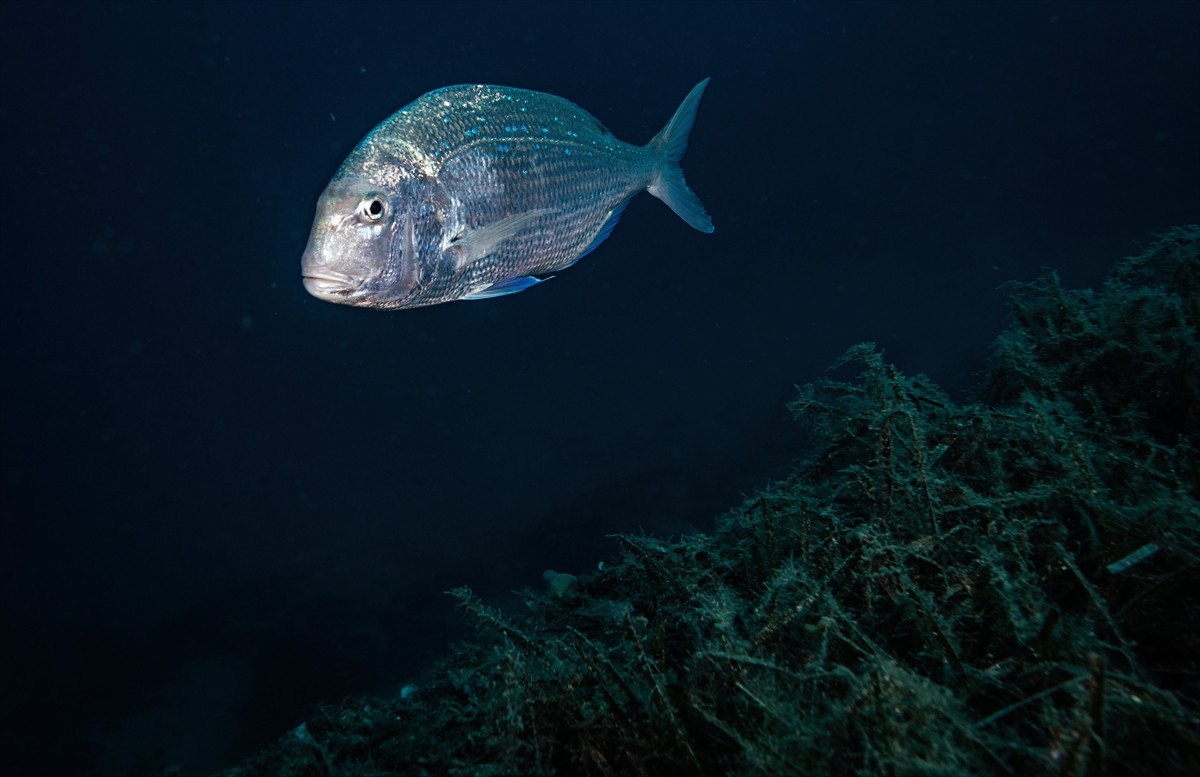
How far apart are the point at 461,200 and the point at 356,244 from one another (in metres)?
0.65

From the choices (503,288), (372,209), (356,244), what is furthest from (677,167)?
(356,244)

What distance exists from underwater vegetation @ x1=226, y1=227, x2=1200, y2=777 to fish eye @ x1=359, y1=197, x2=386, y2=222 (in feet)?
6.73

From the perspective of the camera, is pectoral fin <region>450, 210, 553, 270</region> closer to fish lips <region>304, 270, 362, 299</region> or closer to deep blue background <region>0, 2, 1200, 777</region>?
fish lips <region>304, 270, 362, 299</region>

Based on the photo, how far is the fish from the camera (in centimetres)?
242

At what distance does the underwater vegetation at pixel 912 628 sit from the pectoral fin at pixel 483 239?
184 cm

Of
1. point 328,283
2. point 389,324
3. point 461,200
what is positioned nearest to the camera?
point 328,283

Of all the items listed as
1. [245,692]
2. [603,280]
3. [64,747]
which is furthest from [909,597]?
[603,280]

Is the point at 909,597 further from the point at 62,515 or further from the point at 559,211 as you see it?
the point at 62,515

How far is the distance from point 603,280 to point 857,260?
11750 millimetres

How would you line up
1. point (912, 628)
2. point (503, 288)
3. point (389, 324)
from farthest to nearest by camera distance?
point (389, 324)
point (503, 288)
point (912, 628)

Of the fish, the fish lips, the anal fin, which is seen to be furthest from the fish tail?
the fish lips

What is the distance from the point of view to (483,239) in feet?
8.94

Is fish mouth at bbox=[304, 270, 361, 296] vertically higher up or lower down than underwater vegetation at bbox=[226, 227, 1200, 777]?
higher up

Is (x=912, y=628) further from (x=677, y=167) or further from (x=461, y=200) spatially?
(x=677, y=167)
